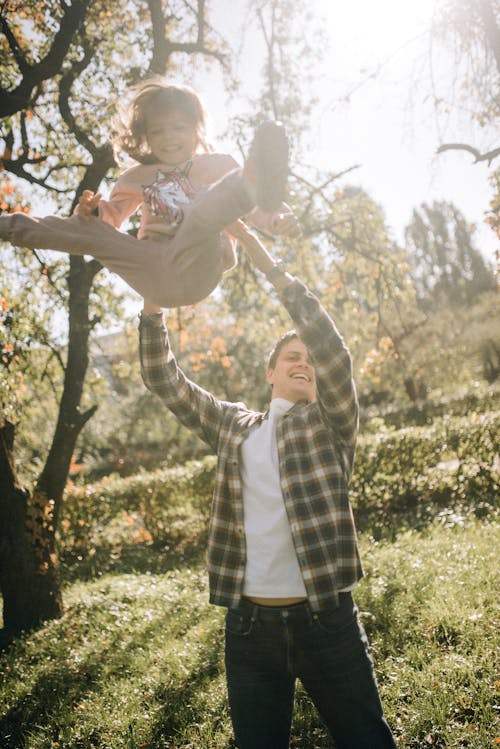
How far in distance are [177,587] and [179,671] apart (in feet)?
6.77

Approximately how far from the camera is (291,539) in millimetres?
1920

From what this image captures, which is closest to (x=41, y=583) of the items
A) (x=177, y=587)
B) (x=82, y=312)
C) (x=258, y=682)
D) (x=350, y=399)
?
(x=177, y=587)

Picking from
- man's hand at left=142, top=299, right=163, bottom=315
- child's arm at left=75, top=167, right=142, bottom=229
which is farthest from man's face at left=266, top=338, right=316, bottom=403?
child's arm at left=75, top=167, right=142, bottom=229

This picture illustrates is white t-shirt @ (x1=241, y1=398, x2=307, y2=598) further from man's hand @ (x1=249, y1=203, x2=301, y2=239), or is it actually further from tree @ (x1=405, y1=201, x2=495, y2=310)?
A: tree @ (x1=405, y1=201, x2=495, y2=310)

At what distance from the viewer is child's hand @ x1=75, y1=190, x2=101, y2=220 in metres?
2.03

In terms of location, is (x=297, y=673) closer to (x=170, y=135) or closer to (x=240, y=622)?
(x=240, y=622)

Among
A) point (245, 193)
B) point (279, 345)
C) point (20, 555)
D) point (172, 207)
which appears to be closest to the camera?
point (245, 193)

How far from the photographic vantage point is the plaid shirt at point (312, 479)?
1.86m

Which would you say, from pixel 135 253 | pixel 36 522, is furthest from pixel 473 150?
pixel 36 522

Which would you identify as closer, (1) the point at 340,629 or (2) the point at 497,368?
(1) the point at 340,629

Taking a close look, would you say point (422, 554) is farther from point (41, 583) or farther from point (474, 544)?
point (41, 583)

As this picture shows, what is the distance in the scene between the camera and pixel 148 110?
87.0 inches

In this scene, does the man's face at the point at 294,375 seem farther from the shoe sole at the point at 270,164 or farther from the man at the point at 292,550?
the shoe sole at the point at 270,164

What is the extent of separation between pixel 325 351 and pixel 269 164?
0.64m
